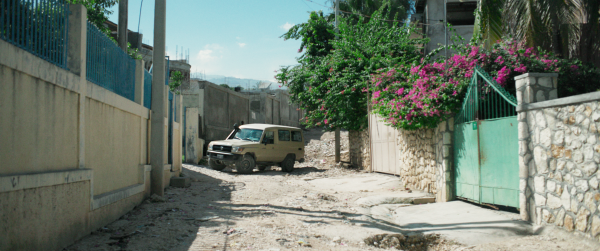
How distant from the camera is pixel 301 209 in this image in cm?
747

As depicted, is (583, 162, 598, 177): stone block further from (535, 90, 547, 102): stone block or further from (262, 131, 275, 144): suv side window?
(262, 131, 275, 144): suv side window

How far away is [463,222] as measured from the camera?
600 centimetres

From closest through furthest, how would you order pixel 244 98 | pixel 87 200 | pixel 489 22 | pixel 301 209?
pixel 87 200 < pixel 301 209 < pixel 489 22 < pixel 244 98

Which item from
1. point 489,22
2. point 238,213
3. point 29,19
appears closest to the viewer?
point 29,19

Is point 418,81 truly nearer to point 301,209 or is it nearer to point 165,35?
point 301,209

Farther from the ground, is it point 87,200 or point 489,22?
point 489,22

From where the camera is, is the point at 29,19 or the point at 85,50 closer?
the point at 29,19

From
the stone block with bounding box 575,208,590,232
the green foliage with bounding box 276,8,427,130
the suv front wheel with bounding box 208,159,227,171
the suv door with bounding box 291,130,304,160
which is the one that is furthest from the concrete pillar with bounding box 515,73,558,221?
the suv door with bounding box 291,130,304,160

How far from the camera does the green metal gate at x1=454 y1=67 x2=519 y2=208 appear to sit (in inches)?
239

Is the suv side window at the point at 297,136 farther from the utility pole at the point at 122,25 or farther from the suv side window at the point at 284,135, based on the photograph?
the utility pole at the point at 122,25

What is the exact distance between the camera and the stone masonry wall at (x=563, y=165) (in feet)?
14.5

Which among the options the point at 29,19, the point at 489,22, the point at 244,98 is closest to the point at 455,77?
the point at 489,22

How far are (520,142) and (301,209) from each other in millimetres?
3676

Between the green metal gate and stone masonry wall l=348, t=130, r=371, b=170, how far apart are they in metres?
6.59
